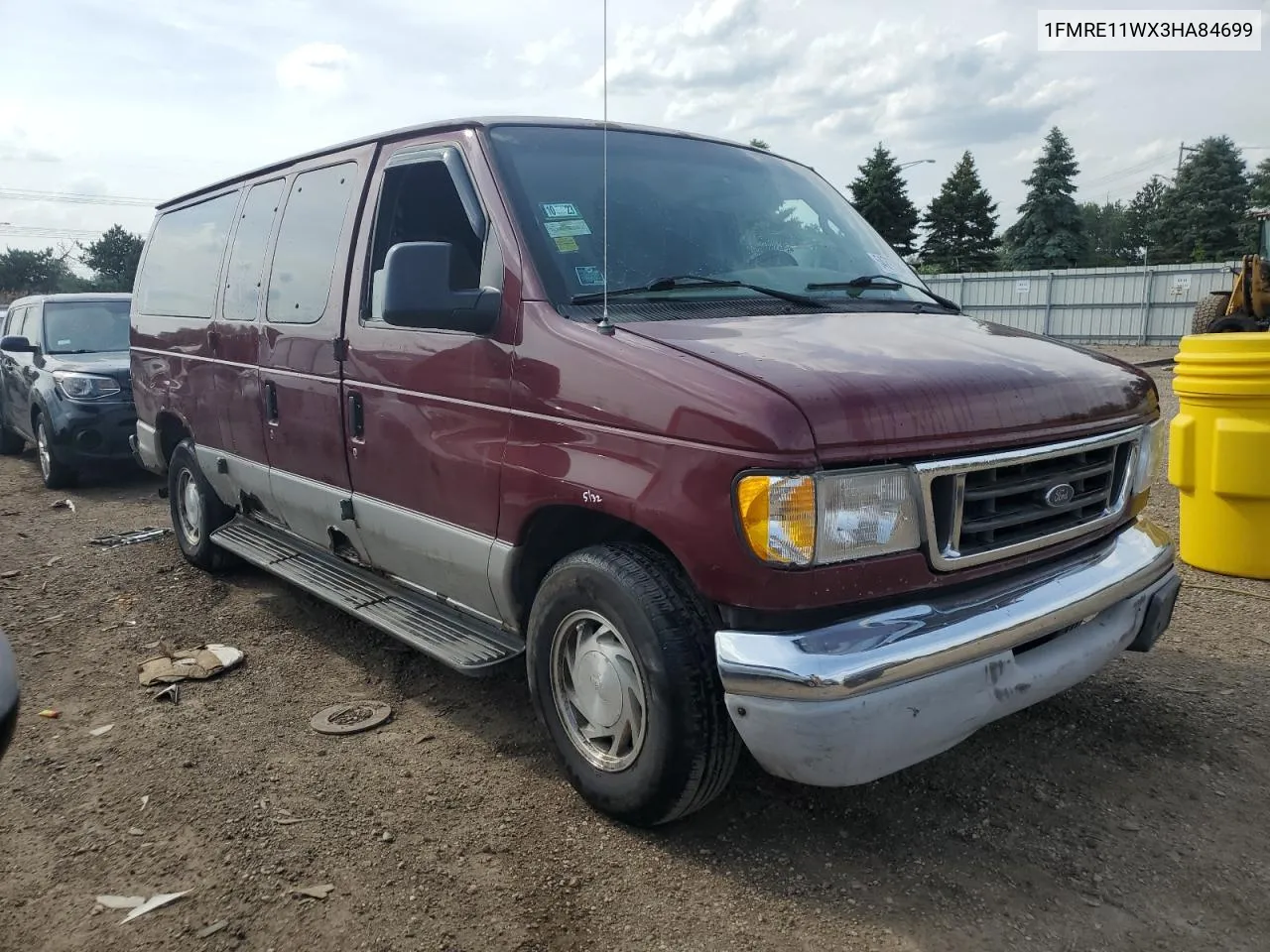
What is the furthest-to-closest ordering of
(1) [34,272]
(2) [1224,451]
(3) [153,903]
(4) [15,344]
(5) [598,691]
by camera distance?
1. (1) [34,272]
2. (4) [15,344]
3. (2) [1224,451]
4. (5) [598,691]
5. (3) [153,903]

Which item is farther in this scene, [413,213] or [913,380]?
[413,213]

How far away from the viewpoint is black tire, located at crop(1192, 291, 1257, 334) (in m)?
15.8

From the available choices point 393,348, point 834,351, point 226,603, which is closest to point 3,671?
point 393,348

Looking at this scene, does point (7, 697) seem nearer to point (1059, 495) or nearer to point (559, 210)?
point (559, 210)

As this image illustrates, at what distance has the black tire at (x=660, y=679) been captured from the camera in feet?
8.48

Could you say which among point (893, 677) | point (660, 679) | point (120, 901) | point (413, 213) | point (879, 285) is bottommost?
point (120, 901)

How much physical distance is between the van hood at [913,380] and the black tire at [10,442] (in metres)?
11.3

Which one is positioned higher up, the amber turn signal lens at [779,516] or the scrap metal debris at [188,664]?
the amber turn signal lens at [779,516]

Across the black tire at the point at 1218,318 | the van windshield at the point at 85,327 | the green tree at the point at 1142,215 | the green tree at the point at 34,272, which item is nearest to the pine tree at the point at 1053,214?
the green tree at the point at 1142,215

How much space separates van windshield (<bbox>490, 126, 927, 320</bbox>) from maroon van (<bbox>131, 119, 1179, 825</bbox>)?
0.05 feet

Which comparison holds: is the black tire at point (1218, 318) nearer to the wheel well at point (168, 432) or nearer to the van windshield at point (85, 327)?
the wheel well at point (168, 432)

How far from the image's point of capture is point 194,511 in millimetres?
5852

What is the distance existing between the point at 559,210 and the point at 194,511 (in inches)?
146

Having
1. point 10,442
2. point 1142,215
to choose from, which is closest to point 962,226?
point 1142,215
